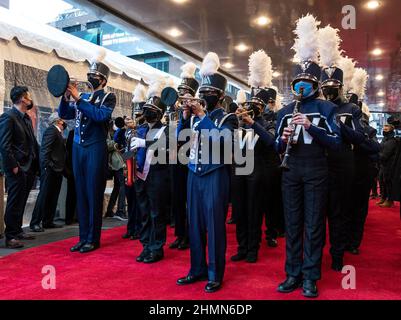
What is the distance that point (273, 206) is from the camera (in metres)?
5.92

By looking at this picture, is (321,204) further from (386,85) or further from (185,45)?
(386,85)

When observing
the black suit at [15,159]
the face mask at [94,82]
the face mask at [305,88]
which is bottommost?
the black suit at [15,159]

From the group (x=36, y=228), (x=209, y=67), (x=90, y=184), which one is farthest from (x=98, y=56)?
Result: (x=36, y=228)

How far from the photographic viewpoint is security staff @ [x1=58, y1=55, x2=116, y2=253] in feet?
16.8

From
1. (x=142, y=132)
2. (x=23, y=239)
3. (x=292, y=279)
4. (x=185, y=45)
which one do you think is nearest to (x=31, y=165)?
(x=23, y=239)

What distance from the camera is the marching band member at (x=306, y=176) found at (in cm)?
342

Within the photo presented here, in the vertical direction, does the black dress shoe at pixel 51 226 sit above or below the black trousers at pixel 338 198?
below

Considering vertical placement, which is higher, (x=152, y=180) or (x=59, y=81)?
(x=59, y=81)

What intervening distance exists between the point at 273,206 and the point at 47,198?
12.4ft

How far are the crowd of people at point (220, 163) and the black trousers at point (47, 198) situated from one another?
2 cm

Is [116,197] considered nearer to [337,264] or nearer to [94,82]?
[94,82]

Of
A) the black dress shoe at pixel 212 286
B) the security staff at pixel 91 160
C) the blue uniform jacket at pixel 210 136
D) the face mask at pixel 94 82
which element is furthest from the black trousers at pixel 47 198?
the black dress shoe at pixel 212 286

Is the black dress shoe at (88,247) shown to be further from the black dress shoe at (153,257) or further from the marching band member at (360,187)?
the marching band member at (360,187)

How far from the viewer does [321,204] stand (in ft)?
11.3
